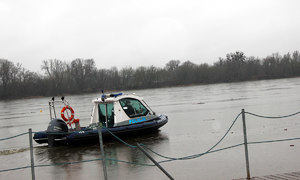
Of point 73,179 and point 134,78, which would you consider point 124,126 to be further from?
point 134,78

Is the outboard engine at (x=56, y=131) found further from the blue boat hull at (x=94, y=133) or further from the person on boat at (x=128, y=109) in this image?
the person on boat at (x=128, y=109)

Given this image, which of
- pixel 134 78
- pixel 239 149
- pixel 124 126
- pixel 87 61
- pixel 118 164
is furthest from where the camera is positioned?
pixel 87 61

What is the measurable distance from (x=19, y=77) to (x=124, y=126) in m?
111

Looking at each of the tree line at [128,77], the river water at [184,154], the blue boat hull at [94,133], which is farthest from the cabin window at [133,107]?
the tree line at [128,77]

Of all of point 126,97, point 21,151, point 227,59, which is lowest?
point 21,151

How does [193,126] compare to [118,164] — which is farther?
[193,126]

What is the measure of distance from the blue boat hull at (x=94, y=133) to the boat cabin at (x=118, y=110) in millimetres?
400

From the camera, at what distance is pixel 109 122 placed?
14117 mm

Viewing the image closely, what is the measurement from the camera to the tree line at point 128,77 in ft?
343

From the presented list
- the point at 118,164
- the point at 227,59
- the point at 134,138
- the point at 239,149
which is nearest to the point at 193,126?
the point at 134,138

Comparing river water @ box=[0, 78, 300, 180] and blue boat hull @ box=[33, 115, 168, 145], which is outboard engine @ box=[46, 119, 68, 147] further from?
river water @ box=[0, 78, 300, 180]

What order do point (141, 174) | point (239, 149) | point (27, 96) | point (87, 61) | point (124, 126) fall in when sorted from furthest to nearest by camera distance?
point (87, 61), point (27, 96), point (124, 126), point (239, 149), point (141, 174)

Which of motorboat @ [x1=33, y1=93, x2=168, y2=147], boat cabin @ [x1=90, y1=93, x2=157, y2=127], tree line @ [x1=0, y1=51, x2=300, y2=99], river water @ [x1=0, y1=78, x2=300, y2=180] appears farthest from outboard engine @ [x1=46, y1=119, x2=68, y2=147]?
tree line @ [x1=0, y1=51, x2=300, y2=99]

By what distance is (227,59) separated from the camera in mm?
135875
